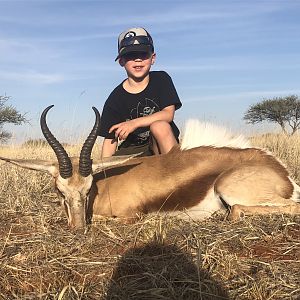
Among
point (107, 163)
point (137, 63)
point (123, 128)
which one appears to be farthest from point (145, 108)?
point (107, 163)

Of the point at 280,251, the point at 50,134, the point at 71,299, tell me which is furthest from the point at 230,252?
the point at 50,134

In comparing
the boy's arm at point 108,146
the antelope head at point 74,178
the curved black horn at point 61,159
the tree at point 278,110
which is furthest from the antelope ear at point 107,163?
the tree at point 278,110

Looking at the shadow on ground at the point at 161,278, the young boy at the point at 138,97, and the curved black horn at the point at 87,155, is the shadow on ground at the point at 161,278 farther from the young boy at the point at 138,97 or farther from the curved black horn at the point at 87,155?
the young boy at the point at 138,97

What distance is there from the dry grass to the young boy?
185 cm

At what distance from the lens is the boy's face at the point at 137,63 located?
18.8 ft

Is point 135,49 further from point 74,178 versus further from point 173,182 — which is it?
point 74,178

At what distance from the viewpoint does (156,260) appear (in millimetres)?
2930

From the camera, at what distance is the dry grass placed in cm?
250

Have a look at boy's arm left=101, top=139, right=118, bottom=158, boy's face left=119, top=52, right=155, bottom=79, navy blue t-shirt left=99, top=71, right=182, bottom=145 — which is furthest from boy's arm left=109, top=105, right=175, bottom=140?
boy's face left=119, top=52, right=155, bottom=79

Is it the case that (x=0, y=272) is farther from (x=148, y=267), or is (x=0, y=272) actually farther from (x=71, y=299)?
(x=148, y=267)

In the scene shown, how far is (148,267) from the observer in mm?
2805

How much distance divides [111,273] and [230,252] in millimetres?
852

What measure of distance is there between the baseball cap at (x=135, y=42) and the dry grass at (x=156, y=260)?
246 centimetres

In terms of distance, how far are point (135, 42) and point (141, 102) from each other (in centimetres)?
78
